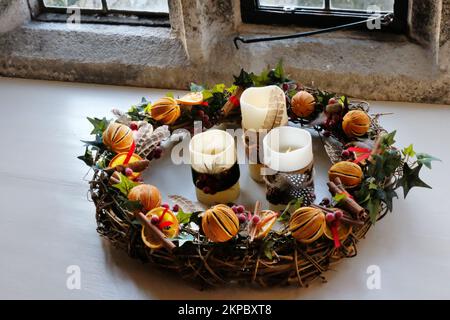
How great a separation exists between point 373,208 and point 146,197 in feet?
0.96

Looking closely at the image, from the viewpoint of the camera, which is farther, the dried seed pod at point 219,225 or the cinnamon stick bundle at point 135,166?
the cinnamon stick bundle at point 135,166

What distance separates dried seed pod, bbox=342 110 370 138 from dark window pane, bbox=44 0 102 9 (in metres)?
0.68

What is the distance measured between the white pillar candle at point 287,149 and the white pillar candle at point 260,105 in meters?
0.06

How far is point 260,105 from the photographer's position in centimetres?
103

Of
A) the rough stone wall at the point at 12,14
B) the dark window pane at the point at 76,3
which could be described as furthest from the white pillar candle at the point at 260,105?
the rough stone wall at the point at 12,14

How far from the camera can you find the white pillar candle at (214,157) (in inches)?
36.8

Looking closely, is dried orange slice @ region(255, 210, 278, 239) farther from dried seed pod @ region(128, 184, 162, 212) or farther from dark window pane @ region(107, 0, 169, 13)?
dark window pane @ region(107, 0, 169, 13)

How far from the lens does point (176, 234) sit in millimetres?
854

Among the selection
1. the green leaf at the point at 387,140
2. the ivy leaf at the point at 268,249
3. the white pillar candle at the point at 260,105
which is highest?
the white pillar candle at the point at 260,105

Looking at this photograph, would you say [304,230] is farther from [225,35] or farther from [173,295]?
[225,35]

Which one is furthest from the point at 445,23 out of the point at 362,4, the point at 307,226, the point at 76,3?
the point at 76,3

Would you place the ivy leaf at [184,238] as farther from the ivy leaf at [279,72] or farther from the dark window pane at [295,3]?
the dark window pane at [295,3]

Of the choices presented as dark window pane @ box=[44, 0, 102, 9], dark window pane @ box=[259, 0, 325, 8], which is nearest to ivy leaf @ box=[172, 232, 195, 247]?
dark window pane @ box=[259, 0, 325, 8]
